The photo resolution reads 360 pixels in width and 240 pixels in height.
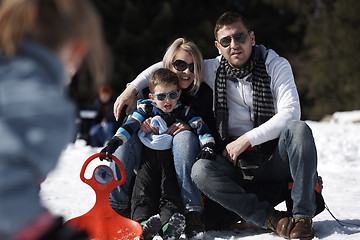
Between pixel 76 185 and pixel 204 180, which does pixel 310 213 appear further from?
pixel 76 185

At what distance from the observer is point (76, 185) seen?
408 centimetres

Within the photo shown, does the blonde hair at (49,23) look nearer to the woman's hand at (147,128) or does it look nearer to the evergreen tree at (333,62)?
the woman's hand at (147,128)

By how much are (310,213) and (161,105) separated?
105 cm

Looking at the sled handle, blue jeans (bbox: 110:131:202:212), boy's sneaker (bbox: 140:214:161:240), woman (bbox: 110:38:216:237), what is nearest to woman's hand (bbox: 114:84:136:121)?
woman (bbox: 110:38:216:237)

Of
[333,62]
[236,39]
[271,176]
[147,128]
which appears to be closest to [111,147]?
[147,128]

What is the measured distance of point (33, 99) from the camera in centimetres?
95

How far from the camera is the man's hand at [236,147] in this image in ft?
8.01

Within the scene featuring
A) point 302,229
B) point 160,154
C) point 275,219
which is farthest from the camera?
point 160,154

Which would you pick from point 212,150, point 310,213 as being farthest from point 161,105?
point 310,213

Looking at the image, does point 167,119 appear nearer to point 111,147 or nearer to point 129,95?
point 129,95

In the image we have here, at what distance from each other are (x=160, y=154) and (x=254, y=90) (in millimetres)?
670

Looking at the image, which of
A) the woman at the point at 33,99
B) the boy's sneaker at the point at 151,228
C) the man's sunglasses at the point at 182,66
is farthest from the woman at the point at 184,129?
the woman at the point at 33,99

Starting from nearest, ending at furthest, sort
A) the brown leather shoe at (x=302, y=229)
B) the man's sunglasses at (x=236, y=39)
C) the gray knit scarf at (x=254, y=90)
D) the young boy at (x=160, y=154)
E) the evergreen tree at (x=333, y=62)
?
the brown leather shoe at (x=302, y=229)
the young boy at (x=160, y=154)
the gray knit scarf at (x=254, y=90)
the man's sunglasses at (x=236, y=39)
the evergreen tree at (x=333, y=62)

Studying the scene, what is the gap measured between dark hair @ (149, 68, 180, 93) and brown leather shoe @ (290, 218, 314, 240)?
1.05 m
